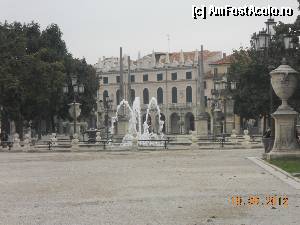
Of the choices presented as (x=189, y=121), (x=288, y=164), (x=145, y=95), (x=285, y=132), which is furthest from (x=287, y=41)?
(x=145, y=95)

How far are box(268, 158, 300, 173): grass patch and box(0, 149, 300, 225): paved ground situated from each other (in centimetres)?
75

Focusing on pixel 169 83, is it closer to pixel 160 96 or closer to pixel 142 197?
pixel 160 96

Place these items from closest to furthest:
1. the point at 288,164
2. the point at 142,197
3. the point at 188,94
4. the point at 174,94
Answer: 1. the point at 142,197
2. the point at 288,164
3. the point at 188,94
4. the point at 174,94

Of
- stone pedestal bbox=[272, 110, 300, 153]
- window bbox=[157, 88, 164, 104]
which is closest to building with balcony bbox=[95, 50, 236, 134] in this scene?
window bbox=[157, 88, 164, 104]

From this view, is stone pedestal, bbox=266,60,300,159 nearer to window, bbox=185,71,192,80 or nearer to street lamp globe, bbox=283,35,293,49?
street lamp globe, bbox=283,35,293,49

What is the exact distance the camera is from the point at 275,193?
43.7 ft

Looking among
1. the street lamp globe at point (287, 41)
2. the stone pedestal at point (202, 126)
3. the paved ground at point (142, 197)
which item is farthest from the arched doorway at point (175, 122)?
the paved ground at point (142, 197)

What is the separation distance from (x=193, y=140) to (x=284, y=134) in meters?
16.8

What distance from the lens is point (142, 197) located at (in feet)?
43.4
